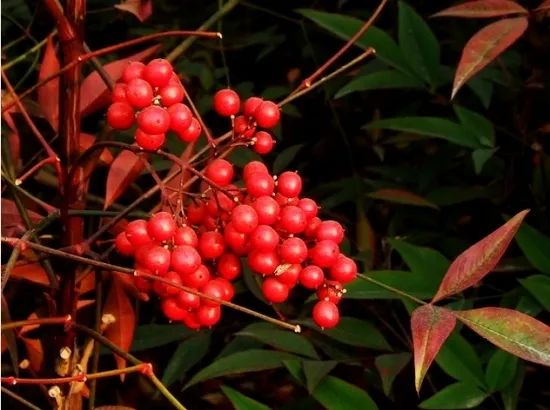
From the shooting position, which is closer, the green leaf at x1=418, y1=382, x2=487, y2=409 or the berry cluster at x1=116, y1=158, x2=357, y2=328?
the berry cluster at x1=116, y1=158, x2=357, y2=328

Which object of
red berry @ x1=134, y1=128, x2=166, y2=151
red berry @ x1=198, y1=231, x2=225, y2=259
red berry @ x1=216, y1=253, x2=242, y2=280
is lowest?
red berry @ x1=216, y1=253, x2=242, y2=280

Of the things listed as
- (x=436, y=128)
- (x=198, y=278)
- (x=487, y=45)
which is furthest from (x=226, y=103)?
(x=436, y=128)

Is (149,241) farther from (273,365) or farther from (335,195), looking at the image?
A: (335,195)

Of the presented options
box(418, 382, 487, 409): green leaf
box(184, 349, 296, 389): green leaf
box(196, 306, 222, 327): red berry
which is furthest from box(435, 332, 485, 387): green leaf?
box(196, 306, 222, 327): red berry

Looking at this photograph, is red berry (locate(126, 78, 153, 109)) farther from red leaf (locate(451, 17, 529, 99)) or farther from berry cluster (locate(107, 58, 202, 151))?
red leaf (locate(451, 17, 529, 99))

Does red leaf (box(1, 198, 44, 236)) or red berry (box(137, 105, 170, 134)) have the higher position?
red berry (box(137, 105, 170, 134))

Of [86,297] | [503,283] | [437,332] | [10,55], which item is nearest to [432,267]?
[503,283]

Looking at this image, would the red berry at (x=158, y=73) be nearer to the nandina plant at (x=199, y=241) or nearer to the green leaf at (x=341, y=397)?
the nandina plant at (x=199, y=241)
